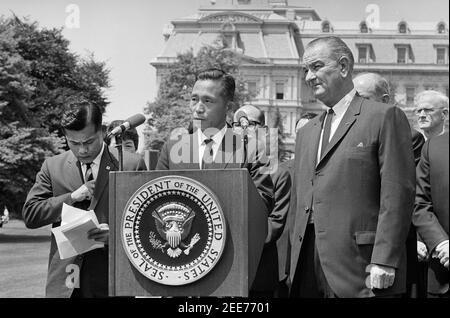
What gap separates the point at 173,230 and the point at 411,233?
1728 millimetres

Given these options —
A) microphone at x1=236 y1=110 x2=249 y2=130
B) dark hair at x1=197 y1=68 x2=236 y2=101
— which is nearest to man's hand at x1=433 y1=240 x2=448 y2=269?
dark hair at x1=197 y1=68 x2=236 y2=101

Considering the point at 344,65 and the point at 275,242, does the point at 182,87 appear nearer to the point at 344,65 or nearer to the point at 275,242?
the point at 275,242

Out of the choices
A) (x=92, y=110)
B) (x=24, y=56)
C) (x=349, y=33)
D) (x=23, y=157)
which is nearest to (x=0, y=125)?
(x=23, y=157)

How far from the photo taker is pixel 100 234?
4.83 metres

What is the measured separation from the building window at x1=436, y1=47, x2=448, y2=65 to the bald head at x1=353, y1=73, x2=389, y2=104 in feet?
175

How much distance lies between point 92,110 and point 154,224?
3.84 feet

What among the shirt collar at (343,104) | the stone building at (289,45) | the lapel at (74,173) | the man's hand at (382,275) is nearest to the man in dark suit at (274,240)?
the shirt collar at (343,104)

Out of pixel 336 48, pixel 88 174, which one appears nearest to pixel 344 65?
pixel 336 48

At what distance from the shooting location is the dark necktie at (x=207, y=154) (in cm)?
498

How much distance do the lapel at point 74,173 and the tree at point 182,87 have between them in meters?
33.3

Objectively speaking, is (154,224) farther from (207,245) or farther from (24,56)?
(24,56)

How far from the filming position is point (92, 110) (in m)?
5.14

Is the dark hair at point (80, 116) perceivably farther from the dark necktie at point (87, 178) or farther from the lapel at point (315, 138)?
the lapel at point (315, 138)

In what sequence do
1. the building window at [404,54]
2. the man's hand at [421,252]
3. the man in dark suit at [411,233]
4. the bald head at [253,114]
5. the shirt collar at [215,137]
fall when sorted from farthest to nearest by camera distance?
1. the building window at [404,54]
2. the bald head at [253,114]
3. the man's hand at [421,252]
4. the man in dark suit at [411,233]
5. the shirt collar at [215,137]
